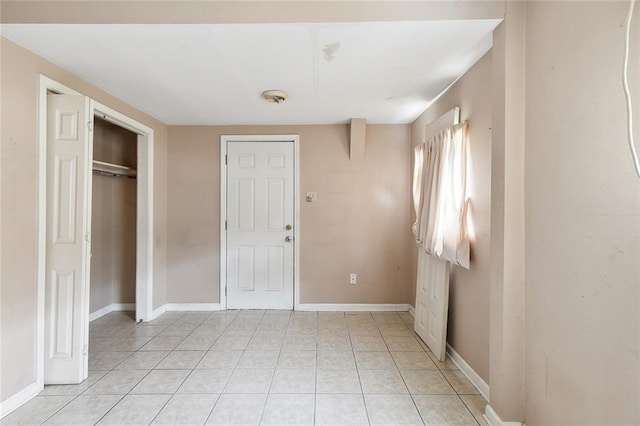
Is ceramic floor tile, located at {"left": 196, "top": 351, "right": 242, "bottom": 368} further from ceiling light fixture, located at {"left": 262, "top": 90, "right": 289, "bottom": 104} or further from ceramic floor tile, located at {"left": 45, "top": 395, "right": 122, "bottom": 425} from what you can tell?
ceiling light fixture, located at {"left": 262, "top": 90, "right": 289, "bottom": 104}

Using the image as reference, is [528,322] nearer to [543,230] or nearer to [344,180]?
[543,230]

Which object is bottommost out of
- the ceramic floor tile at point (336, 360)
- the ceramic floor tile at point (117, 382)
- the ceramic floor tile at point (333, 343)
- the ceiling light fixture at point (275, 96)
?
the ceramic floor tile at point (117, 382)

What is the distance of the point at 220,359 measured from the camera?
7.86 ft

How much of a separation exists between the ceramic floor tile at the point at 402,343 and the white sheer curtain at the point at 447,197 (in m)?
0.92

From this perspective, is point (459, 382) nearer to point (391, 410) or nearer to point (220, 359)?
point (391, 410)

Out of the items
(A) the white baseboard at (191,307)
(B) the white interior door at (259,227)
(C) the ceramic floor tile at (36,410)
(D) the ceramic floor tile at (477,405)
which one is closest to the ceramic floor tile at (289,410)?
(D) the ceramic floor tile at (477,405)

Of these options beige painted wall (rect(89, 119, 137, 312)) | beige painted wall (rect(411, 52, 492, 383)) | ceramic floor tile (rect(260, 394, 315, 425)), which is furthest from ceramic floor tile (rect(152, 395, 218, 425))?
beige painted wall (rect(89, 119, 137, 312))

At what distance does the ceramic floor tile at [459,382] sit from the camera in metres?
1.96

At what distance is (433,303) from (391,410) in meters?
1.07

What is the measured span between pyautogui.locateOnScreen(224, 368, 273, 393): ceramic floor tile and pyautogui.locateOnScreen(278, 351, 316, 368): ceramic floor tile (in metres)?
0.14

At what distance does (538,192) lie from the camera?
1.44 meters

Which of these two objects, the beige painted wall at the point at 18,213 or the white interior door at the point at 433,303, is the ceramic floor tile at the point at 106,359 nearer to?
the beige painted wall at the point at 18,213

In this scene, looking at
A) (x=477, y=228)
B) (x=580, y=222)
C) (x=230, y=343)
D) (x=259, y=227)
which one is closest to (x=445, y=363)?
(x=477, y=228)

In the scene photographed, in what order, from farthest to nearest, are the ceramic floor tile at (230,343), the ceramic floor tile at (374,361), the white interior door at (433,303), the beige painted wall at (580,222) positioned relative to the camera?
the ceramic floor tile at (230,343)
the white interior door at (433,303)
the ceramic floor tile at (374,361)
the beige painted wall at (580,222)
